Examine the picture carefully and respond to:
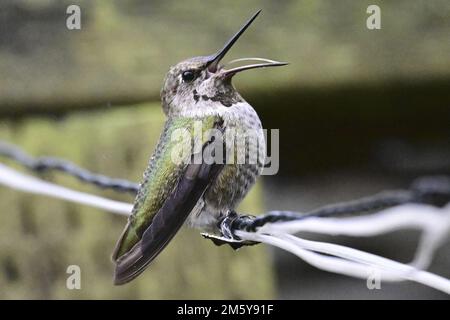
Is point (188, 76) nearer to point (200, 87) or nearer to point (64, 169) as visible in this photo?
point (200, 87)

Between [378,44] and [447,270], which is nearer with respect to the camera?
[378,44]

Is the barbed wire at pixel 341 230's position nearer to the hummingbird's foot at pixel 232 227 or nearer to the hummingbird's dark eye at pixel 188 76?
the hummingbird's foot at pixel 232 227

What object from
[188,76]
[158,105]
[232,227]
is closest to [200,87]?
[188,76]

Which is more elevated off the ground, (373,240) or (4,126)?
(4,126)
